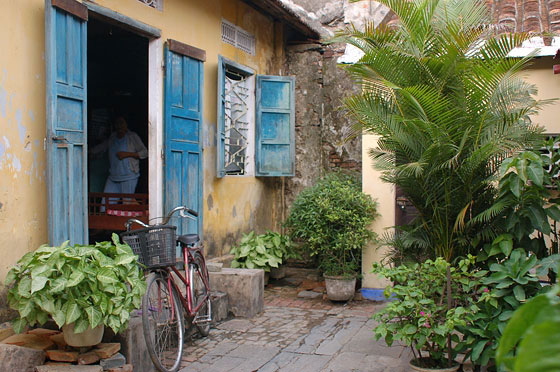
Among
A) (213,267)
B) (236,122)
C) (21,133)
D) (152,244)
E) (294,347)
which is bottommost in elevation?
(294,347)

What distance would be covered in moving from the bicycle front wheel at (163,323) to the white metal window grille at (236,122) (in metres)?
3.07

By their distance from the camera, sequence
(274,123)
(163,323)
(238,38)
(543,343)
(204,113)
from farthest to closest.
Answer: (274,123)
(238,38)
(204,113)
(163,323)
(543,343)

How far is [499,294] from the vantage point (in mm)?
4125

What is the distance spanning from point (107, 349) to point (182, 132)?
302 cm

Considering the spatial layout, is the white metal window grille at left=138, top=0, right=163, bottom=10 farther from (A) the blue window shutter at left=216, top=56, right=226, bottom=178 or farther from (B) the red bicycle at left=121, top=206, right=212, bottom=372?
(B) the red bicycle at left=121, top=206, right=212, bottom=372

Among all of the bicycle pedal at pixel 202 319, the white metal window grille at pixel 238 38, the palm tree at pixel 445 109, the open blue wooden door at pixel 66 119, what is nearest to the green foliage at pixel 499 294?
the palm tree at pixel 445 109

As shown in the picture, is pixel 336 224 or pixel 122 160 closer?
pixel 336 224

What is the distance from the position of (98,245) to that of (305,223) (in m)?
Result: 3.87

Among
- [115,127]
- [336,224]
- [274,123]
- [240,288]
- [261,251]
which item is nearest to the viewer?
[240,288]

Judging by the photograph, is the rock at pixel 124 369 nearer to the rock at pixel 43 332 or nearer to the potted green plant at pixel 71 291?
the potted green plant at pixel 71 291

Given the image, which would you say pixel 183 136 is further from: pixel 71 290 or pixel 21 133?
pixel 71 290

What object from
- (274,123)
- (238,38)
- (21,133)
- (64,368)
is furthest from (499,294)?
(238,38)

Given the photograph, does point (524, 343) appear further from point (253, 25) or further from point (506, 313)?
point (253, 25)

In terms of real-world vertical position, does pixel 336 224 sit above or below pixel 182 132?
below
